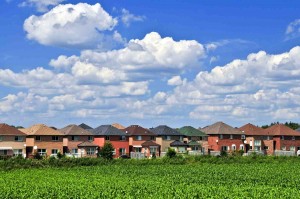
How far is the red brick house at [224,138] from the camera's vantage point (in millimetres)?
110438

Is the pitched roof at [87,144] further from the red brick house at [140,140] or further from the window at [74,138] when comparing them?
the red brick house at [140,140]

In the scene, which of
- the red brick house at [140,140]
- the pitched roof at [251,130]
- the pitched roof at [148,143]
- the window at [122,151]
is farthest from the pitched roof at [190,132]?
the window at [122,151]

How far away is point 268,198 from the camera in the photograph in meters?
30.9

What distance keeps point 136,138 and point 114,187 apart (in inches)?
2592

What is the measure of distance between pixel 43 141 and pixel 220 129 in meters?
38.4

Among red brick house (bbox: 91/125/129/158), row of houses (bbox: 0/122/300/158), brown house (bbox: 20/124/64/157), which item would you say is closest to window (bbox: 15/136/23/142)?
row of houses (bbox: 0/122/300/158)

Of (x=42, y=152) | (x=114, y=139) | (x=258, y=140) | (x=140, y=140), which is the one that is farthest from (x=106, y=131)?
(x=258, y=140)

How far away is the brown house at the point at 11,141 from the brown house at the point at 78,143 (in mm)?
9343

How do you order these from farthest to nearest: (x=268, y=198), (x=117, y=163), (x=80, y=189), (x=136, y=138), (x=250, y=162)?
(x=136, y=138)
(x=250, y=162)
(x=117, y=163)
(x=80, y=189)
(x=268, y=198)

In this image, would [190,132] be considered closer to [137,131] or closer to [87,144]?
[137,131]

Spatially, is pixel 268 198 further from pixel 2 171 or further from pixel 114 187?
pixel 2 171

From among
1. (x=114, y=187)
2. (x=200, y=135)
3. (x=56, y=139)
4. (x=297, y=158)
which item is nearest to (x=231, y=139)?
(x=200, y=135)

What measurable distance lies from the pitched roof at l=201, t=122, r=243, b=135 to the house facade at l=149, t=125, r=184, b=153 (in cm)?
753

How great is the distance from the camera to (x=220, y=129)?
111 m
